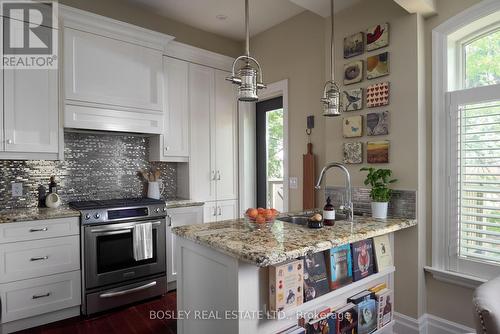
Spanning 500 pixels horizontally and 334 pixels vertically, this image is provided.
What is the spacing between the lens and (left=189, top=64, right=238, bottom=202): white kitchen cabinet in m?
3.48

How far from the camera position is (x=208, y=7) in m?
3.19

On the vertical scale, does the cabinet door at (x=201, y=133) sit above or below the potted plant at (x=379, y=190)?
above

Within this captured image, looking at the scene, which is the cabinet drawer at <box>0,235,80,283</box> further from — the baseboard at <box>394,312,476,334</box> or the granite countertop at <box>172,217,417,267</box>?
the baseboard at <box>394,312,476,334</box>

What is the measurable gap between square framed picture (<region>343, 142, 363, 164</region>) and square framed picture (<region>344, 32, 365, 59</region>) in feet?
2.51

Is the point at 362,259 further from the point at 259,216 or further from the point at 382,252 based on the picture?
the point at 259,216

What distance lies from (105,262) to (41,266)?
1.51 ft

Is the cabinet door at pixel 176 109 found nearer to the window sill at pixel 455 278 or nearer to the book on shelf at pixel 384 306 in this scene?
the book on shelf at pixel 384 306

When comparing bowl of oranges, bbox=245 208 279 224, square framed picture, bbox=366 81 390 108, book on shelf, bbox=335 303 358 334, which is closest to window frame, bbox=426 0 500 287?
square framed picture, bbox=366 81 390 108

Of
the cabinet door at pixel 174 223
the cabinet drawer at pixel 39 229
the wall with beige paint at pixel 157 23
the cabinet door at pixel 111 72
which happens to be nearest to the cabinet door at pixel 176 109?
the cabinet door at pixel 111 72

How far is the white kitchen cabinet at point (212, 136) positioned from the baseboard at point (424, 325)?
86.2 inches

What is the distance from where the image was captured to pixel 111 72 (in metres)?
2.85

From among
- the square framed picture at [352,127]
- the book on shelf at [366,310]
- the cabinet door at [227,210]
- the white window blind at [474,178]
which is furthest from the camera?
the cabinet door at [227,210]

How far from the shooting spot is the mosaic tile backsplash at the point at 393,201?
2211 millimetres

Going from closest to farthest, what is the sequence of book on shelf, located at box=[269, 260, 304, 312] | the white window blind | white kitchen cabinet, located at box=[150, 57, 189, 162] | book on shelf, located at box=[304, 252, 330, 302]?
book on shelf, located at box=[269, 260, 304, 312]
book on shelf, located at box=[304, 252, 330, 302]
the white window blind
white kitchen cabinet, located at box=[150, 57, 189, 162]
